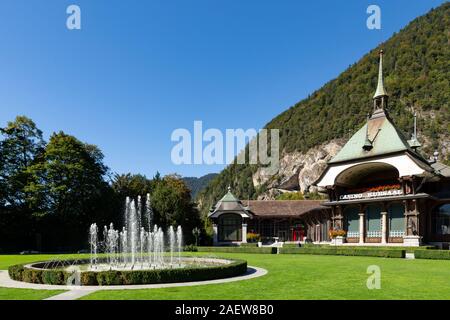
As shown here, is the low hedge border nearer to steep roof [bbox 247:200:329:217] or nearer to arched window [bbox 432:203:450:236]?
arched window [bbox 432:203:450:236]

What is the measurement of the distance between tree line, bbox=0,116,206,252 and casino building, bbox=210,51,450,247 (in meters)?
30.5

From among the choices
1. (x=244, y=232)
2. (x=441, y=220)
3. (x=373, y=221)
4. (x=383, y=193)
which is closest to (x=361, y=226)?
(x=373, y=221)

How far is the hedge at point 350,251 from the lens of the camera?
34.0m

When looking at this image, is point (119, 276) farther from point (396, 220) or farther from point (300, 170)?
point (300, 170)

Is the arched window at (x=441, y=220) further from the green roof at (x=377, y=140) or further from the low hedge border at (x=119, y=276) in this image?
the low hedge border at (x=119, y=276)

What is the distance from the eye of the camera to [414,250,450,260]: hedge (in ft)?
102

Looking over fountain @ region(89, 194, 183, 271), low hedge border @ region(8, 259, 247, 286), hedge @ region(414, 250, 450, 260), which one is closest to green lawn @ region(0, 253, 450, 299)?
low hedge border @ region(8, 259, 247, 286)

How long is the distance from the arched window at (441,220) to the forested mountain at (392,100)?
7206cm

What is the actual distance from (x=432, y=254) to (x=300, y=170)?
108 meters

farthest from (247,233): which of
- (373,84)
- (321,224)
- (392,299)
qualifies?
(373,84)

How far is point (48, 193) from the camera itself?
168ft
